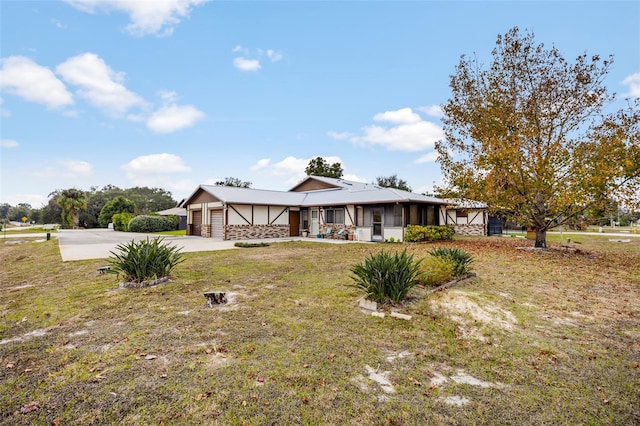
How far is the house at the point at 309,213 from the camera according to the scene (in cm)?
1884

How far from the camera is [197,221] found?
2458 centimetres

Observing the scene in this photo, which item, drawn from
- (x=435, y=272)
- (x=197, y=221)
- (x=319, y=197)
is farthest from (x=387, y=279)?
(x=197, y=221)

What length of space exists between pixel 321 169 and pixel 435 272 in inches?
1493

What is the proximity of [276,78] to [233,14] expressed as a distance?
481 cm

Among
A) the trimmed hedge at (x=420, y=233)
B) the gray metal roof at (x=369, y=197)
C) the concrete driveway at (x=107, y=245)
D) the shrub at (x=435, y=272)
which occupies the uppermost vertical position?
the gray metal roof at (x=369, y=197)

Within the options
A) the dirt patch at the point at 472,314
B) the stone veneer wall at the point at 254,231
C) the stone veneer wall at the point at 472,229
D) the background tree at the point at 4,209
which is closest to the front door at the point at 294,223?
the stone veneer wall at the point at 254,231

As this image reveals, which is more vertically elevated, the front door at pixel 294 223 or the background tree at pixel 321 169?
the background tree at pixel 321 169

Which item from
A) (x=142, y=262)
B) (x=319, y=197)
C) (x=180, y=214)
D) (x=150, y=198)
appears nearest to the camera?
(x=142, y=262)

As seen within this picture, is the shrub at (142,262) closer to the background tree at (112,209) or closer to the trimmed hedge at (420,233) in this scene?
the trimmed hedge at (420,233)

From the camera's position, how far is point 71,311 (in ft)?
17.4

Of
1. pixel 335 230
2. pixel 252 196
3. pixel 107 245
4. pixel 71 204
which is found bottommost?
pixel 107 245

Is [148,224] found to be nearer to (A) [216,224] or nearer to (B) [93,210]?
(A) [216,224]

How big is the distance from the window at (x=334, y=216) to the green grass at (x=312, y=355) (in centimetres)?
1427

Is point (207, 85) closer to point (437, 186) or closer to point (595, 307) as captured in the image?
point (437, 186)
